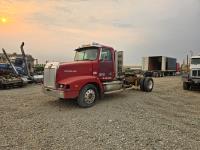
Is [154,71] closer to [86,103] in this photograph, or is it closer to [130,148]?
[86,103]

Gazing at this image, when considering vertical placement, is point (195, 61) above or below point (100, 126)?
above

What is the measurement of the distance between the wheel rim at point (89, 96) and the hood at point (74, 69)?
2.56 ft

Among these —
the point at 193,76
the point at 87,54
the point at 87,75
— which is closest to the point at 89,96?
the point at 87,75

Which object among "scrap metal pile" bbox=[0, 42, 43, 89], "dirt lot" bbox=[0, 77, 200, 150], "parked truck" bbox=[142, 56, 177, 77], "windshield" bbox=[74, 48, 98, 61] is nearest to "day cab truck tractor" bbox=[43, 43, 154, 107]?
"windshield" bbox=[74, 48, 98, 61]

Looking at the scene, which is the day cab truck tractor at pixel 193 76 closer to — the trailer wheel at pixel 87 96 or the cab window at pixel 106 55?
the cab window at pixel 106 55

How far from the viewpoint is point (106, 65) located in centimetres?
1008

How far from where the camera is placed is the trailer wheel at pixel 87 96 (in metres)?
8.64

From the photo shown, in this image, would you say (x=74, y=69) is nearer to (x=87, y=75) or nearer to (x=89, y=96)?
(x=87, y=75)

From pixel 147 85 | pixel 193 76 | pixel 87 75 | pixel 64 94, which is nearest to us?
pixel 64 94

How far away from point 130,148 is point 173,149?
962mm

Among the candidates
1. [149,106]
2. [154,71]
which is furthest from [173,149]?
[154,71]

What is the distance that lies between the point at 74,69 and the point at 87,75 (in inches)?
27.0

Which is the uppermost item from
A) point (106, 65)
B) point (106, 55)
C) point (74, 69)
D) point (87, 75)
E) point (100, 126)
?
point (106, 55)

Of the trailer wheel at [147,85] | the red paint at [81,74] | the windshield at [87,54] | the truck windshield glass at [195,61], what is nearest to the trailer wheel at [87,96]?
the red paint at [81,74]
